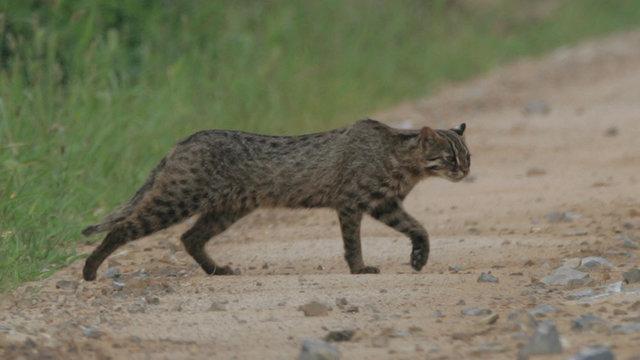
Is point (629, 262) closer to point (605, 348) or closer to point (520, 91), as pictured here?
point (605, 348)

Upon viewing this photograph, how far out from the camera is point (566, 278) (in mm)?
7480

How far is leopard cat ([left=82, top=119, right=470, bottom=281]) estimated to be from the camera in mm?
8531

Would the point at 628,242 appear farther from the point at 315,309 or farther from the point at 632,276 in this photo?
the point at 315,309

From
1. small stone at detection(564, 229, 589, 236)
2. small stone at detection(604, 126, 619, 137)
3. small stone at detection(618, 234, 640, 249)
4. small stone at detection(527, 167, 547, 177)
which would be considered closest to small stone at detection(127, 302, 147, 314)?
small stone at detection(618, 234, 640, 249)

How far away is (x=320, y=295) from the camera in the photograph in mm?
7309

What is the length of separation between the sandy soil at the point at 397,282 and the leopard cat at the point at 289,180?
23cm

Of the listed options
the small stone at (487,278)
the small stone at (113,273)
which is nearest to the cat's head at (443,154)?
the small stone at (487,278)

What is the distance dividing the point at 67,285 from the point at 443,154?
8.22ft

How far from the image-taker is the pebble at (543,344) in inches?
223

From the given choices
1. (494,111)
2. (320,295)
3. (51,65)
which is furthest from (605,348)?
(494,111)

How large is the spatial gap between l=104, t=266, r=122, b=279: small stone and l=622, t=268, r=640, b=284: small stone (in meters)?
2.77

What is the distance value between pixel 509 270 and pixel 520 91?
11.8 metres

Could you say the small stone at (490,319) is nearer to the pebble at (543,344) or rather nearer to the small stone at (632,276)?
the pebble at (543,344)

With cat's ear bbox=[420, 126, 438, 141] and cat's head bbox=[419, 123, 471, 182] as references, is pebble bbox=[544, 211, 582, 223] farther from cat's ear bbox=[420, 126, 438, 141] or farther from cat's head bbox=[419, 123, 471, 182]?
cat's ear bbox=[420, 126, 438, 141]
